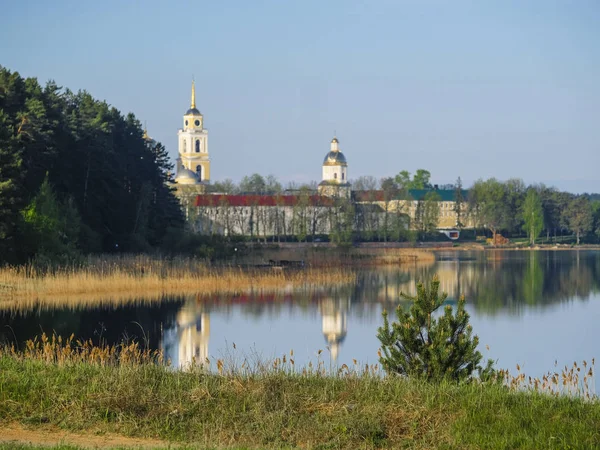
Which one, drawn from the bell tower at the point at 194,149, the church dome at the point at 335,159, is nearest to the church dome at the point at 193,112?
the bell tower at the point at 194,149

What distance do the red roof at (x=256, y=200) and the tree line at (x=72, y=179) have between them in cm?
3271

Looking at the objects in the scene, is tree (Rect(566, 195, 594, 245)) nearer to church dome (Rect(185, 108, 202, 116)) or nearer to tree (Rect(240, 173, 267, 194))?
tree (Rect(240, 173, 267, 194))

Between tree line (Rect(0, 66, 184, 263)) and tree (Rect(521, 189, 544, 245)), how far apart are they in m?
48.6

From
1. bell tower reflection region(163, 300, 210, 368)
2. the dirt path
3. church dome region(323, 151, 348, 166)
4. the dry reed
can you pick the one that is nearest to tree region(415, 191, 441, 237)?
church dome region(323, 151, 348, 166)

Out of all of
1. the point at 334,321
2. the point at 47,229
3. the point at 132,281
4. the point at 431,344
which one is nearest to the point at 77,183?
the point at 47,229

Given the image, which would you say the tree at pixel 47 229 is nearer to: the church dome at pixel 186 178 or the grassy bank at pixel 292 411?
the grassy bank at pixel 292 411

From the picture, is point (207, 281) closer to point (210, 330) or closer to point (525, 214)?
point (210, 330)

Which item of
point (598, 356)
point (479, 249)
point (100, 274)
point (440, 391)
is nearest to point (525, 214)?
point (479, 249)

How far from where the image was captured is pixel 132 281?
30.8 meters

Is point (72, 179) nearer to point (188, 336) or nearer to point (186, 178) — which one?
point (188, 336)

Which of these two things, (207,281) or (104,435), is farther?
(207,281)

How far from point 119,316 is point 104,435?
54.6 feet

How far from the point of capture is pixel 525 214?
3784 inches

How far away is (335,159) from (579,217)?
5287cm
